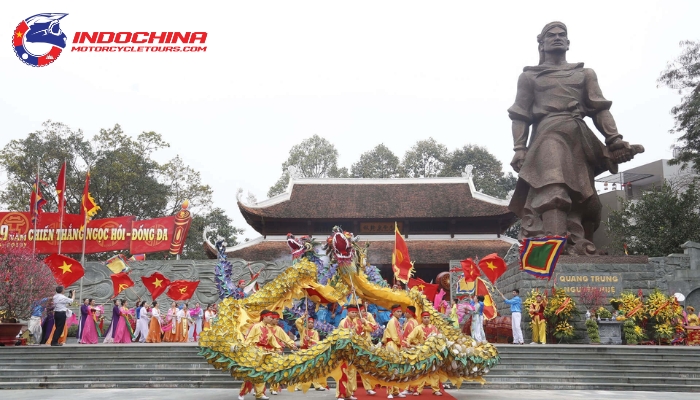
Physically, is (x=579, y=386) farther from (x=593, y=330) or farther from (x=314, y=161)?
(x=314, y=161)

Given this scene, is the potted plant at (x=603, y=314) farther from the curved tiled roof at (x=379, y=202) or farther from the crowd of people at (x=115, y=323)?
the curved tiled roof at (x=379, y=202)

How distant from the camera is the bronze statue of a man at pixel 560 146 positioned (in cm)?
1319

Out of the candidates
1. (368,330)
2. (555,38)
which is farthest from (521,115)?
(368,330)

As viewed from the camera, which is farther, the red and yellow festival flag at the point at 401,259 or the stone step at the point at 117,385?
the red and yellow festival flag at the point at 401,259

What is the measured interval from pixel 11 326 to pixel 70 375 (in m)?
3.29

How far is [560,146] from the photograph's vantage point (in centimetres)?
1341

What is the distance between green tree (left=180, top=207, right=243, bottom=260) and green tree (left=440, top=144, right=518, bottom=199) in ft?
49.2

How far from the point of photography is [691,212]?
22906 mm

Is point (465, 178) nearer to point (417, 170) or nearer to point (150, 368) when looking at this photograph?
point (417, 170)

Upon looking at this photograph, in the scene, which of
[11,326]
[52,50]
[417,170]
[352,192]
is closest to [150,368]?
[11,326]

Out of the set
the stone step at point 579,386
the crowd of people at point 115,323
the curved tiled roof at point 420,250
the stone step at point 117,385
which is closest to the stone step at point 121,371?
the stone step at point 117,385

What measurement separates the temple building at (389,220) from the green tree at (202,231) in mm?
4264

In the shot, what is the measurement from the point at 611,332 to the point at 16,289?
463 inches

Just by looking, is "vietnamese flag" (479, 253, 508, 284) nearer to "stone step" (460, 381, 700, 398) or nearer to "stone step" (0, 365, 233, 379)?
"stone step" (460, 381, 700, 398)
